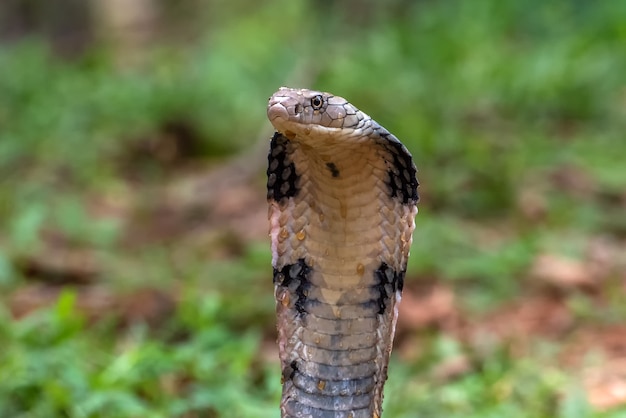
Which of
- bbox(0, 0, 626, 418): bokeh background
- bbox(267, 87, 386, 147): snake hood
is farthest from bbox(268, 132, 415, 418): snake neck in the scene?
bbox(0, 0, 626, 418): bokeh background

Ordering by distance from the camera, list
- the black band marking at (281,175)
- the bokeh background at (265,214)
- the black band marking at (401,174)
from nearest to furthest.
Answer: the black band marking at (401,174) → the black band marking at (281,175) → the bokeh background at (265,214)

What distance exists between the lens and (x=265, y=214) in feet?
22.5

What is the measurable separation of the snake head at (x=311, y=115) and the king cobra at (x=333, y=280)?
0.23m

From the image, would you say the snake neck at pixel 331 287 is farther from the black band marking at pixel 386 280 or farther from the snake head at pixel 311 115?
the snake head at pixel 311 115

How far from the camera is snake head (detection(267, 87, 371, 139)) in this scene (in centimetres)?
205

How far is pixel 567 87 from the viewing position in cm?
837

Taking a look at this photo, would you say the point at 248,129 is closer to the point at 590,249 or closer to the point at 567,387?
the point at 590,249

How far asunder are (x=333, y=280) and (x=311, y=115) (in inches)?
20.5

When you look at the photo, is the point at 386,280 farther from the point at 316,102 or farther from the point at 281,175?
the point at 316,102

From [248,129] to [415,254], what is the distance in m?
4.95

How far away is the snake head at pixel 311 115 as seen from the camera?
6.72 feet

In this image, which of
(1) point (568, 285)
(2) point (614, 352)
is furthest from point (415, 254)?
(2) point (614, 352)

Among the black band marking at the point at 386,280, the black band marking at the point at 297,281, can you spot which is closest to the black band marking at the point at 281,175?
the black band marking at the point at 297,281

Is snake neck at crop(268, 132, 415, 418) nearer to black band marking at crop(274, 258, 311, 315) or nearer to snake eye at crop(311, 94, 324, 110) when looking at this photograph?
black band marking at crop(274, 258, 311, 315)
